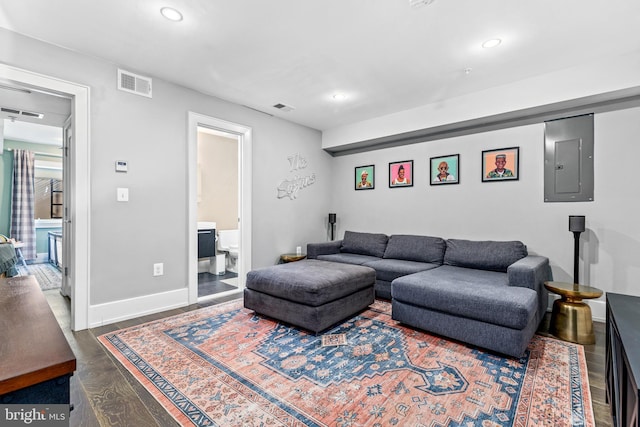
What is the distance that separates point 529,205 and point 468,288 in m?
1.63

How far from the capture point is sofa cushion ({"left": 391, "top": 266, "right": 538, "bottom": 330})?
6.97 feet

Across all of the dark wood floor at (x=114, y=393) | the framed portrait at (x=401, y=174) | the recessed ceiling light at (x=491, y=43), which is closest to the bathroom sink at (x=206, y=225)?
the dark wood floor at (x=114, y=393)

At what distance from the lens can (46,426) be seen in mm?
647

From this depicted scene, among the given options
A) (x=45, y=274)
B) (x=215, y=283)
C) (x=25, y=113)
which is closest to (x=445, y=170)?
(x=215, y=283)

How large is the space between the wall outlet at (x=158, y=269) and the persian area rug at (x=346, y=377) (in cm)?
57

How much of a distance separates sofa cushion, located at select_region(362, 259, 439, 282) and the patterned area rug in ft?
14.6

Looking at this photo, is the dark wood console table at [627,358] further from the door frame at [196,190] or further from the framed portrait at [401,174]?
the door frame at [196,190]

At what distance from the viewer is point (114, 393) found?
1.74m

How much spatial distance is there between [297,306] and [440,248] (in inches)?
83.5

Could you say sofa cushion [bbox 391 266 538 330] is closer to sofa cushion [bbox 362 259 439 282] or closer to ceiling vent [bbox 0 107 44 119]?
sofa cushion [bbox 362 259 439 282]

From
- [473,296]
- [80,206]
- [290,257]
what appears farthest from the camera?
[290,257]

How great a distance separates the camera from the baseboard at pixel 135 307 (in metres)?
2.75

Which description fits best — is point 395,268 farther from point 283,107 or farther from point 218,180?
point 218,180

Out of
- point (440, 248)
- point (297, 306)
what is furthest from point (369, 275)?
point (440, 248)
